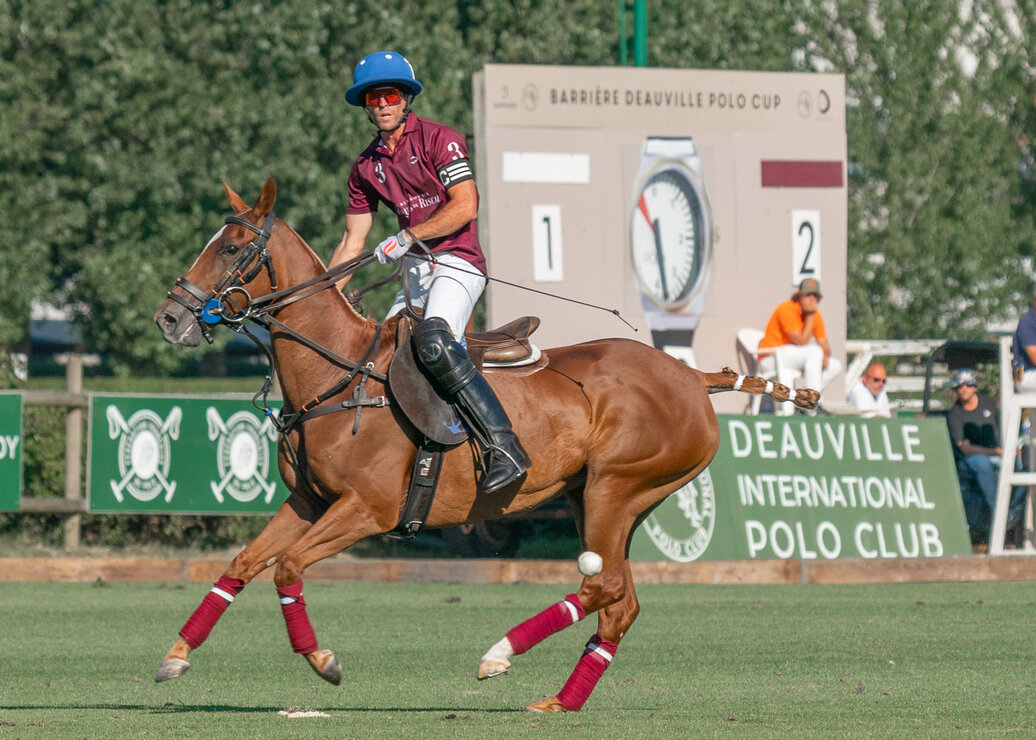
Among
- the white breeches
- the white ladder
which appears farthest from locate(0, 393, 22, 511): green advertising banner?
the white ladder

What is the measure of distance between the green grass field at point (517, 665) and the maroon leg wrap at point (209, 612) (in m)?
0.31

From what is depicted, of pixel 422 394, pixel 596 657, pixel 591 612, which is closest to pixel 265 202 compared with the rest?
pixel 422 394

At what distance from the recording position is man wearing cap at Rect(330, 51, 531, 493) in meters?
7.01

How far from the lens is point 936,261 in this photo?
28.5 metres

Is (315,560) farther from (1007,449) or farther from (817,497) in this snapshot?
(1007,449)

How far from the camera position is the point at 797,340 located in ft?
48.9

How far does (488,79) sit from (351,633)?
20.8 feet

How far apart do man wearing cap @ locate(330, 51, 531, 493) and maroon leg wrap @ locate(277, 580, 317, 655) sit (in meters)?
0.91

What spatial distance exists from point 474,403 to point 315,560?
930mm

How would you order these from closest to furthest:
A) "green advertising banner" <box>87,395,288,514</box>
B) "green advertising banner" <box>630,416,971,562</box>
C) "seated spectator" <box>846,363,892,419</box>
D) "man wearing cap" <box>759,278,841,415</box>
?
"green advertising banner" <box>630,416,971,562</box>, "green advertising banner" <box>87,395,288,514</box>, "man wearing cap" <box>759,278,841,415</box>, "seated spectator" <box>846,363,892,419</box>

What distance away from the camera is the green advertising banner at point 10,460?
518 inches

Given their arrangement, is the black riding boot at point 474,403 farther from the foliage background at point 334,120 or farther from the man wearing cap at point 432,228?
the foliage background at point 334,120

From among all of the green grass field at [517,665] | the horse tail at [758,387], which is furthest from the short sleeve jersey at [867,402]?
the horse tail at [758,387]

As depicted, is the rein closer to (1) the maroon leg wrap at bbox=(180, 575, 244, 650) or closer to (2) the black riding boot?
(2) the black riding boot
